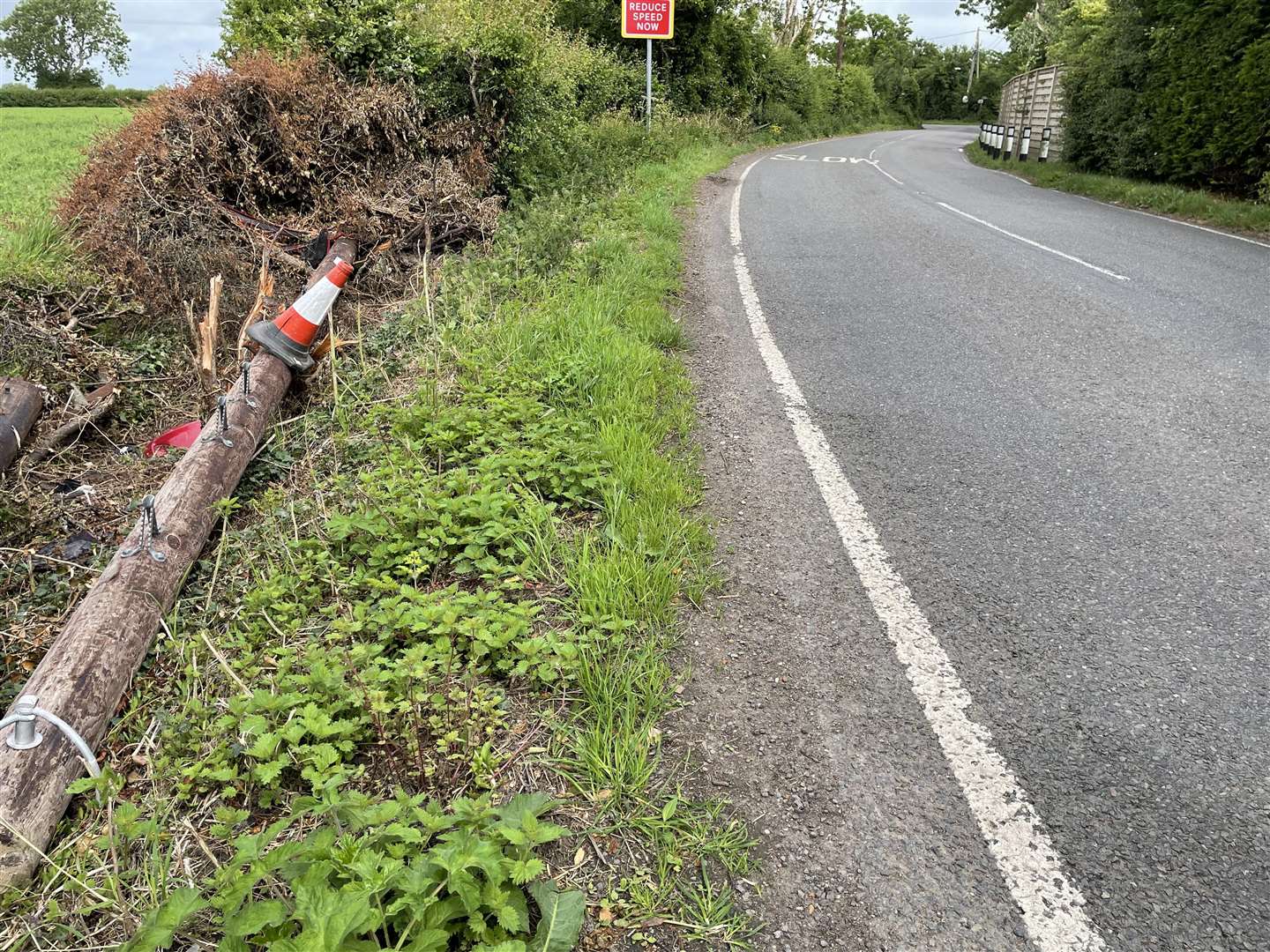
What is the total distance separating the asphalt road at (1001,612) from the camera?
6.31 ft

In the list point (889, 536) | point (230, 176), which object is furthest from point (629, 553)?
point (230, 176)

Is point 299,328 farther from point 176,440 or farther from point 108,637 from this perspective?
point 108,637

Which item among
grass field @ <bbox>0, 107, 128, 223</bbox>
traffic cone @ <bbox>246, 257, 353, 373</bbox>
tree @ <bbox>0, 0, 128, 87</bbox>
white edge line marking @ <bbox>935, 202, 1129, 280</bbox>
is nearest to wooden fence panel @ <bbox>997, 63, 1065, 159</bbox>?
white edge line marking @ <bbox>935, 202, 1129, 280</bbox>

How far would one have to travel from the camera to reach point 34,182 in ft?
36.9

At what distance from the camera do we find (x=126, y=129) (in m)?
7.42

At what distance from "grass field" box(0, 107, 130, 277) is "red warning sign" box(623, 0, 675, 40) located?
10.8 metres

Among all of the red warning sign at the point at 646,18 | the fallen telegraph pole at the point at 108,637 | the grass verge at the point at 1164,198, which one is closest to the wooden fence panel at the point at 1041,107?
the grass verge at the point at 1164,198

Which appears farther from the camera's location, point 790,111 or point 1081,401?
point 790,111

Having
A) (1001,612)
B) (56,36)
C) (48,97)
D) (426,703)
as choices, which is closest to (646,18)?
(1001,612)

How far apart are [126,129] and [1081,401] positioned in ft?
27.0

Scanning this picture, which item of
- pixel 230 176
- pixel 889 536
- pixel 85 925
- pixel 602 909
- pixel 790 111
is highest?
pixel 790 111

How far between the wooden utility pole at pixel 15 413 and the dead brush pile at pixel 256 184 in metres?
1.93

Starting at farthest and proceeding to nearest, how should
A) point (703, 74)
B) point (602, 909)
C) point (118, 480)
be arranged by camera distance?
point (703, 74) → point (118, 480) → point (602, 909)

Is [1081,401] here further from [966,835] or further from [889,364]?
[966,835]
